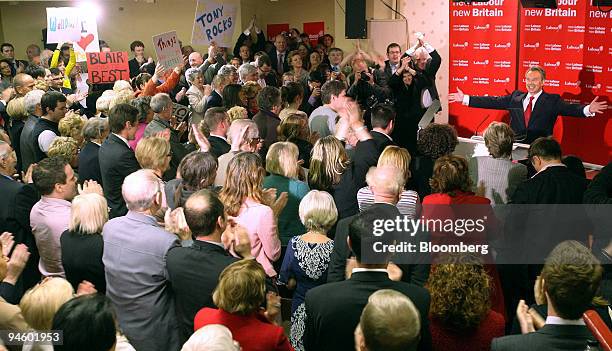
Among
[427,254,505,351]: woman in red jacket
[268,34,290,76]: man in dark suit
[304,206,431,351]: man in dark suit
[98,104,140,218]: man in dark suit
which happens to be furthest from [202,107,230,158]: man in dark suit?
[268,34,290,76]: man in dark suit

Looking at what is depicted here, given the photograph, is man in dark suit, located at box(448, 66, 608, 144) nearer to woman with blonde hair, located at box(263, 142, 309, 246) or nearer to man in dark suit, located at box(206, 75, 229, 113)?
man in dark suit, located at box(206, 75, 229, 113)

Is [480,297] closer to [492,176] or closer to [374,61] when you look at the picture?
[492,176]

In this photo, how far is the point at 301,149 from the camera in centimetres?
542

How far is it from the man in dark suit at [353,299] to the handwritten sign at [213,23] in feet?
21.9

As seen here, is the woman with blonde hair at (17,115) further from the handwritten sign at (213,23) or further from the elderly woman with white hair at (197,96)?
the handwritten sign at (213,23)

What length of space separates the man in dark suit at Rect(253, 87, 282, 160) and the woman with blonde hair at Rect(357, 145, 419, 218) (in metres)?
2.00

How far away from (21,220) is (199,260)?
5.68 feet

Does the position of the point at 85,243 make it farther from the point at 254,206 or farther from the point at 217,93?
the point at 217,93

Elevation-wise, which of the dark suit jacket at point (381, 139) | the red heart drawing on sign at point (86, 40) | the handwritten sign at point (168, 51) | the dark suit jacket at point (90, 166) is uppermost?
the red heart drawing on sign at point (86, 40)

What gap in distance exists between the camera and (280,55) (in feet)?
37.8

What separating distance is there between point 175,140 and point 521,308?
3.69 m

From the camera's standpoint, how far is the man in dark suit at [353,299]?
2727 millimetres

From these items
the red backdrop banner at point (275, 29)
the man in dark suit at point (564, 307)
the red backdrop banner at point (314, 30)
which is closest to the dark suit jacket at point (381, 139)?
the man in dark suit at point (564, 307)

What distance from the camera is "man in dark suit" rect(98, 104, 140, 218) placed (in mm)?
4918
